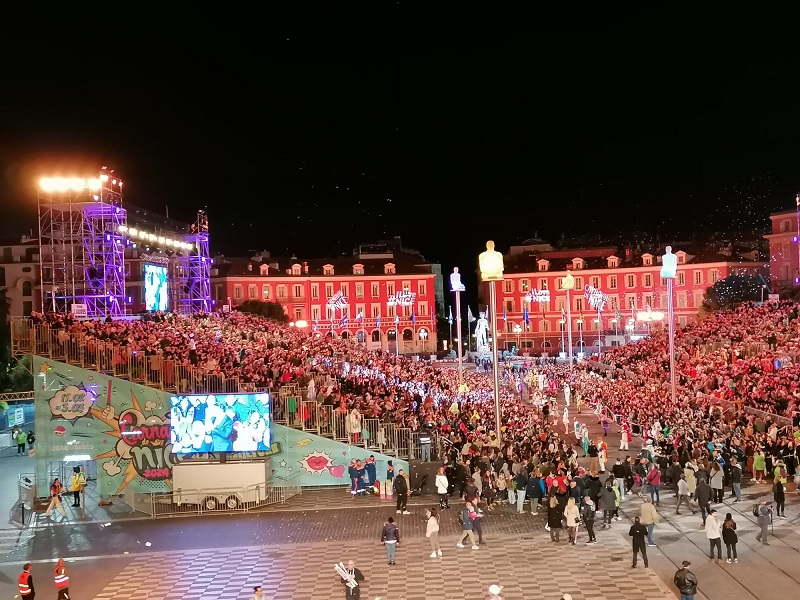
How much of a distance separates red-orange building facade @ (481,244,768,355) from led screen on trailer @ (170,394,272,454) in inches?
2367

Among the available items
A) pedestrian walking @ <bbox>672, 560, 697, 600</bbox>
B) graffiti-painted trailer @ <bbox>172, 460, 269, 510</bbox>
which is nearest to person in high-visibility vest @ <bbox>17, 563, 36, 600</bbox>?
graffiti-painted trailer @ <bbox>172, 460, 269, 510</bbox>

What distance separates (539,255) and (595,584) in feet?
250

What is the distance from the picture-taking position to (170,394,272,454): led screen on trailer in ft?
74.8

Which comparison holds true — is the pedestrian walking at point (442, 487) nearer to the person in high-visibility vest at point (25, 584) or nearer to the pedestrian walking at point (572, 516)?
the pedestrian walking at point (572, 516)

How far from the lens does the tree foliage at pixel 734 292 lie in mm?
66000

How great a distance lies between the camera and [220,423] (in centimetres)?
2278

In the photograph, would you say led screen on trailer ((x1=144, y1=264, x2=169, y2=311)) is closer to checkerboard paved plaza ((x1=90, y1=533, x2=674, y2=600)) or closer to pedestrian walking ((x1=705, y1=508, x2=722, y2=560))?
checkerboard paved plaza ((x1=90, y1=533, x2=674, y2=600))

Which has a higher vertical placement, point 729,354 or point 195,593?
point 729,354

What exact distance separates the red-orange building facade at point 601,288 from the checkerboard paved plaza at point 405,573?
64.8 meters

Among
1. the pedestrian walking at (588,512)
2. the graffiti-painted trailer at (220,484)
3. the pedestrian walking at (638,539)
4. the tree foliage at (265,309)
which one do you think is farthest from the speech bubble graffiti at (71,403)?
the tree foliage at (265,309)

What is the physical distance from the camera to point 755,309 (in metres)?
47.2

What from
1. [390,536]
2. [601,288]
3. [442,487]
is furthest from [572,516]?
[601,288]

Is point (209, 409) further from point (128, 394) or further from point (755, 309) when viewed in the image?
point (755, 309)

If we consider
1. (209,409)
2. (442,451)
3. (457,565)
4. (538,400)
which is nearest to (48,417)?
(209,409)
